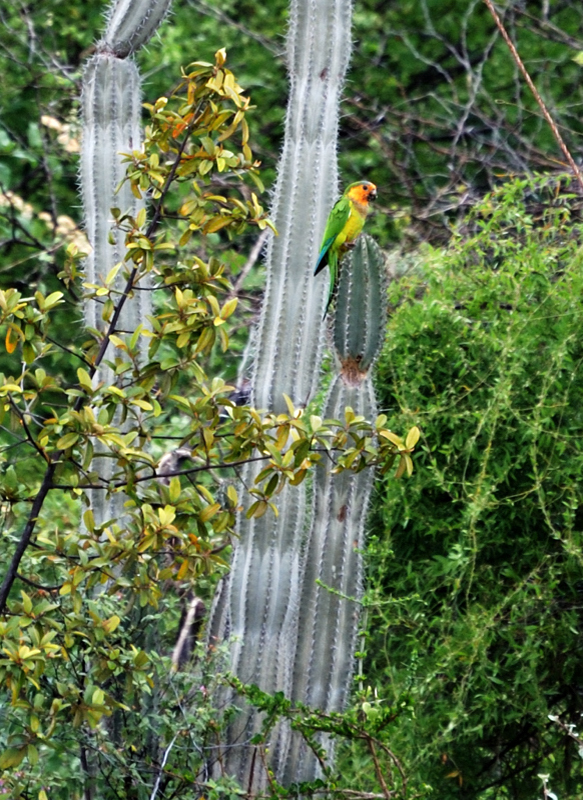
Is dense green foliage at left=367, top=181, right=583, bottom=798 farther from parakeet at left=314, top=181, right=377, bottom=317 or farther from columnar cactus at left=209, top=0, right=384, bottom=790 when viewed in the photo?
parakeet at left=314, top=181, right=377, bottom=317

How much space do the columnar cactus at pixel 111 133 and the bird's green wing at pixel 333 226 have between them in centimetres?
50

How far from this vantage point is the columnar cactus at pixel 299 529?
10.2 ft

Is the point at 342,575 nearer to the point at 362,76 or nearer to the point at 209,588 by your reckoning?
the point at 209,588

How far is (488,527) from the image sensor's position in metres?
2.99

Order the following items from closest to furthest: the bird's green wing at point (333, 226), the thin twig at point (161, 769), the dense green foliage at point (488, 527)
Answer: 1. the thin twig at point (161, 769)
2. the dense green foliage at point (488, 527)
3. the bird's green wing at point (333, 226)

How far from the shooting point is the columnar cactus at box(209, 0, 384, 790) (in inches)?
122

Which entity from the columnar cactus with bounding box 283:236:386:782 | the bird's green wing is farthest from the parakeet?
the columnar cactus with bounding box 283:236:386:782

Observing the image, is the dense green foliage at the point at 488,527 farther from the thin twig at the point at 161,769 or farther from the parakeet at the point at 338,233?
the thin twig at the point at 161,769

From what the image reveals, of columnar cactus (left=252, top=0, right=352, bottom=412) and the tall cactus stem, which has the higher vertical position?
the tall cactus stem

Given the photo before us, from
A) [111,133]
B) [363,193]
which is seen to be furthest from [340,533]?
[111,133]

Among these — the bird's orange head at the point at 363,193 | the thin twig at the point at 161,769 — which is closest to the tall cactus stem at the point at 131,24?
the bird's orange head at the point at 363,193

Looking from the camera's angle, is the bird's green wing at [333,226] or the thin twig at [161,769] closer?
the thin twig at [161,769]

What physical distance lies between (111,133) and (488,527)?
1.50m

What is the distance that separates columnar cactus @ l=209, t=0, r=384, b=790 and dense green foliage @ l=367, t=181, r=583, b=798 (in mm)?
116
